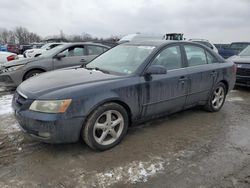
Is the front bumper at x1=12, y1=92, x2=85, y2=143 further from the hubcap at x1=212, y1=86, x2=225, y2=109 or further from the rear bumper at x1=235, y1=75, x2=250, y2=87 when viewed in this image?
the rear bumper at x1=235, y1=75, x2=250, y2=87

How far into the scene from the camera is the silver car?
20.9 ft

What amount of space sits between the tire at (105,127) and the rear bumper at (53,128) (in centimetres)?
15

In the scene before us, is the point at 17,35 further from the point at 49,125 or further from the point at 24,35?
the point at 49,125

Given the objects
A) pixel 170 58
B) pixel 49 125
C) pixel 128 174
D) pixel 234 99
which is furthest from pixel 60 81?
pixel 234 99

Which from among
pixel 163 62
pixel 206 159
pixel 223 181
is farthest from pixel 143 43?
pixel 223 181

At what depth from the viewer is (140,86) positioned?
3391 millimetres

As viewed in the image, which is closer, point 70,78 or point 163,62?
point 70,78

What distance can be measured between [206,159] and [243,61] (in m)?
5.12

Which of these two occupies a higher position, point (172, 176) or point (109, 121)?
point (109, 121)

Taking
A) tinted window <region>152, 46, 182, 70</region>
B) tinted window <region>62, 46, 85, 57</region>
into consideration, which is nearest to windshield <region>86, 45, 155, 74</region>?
tinted window <region>152, 46, 182, 70</region>

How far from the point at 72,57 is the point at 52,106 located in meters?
4.55

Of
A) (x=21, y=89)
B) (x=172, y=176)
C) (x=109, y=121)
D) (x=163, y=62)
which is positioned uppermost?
(x=163, y=62)

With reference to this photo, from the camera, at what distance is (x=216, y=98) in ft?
16.3

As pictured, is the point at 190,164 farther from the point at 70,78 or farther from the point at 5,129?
the point at 5,129
